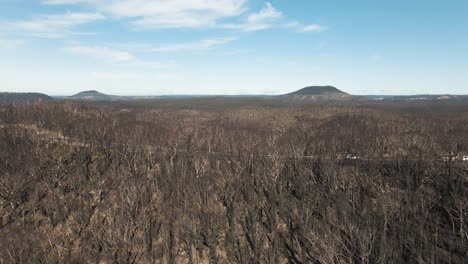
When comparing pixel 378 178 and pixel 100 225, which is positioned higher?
pixel 378 178

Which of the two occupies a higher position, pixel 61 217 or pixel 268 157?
pixel 268 157

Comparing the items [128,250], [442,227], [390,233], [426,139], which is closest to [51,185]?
[128,250]

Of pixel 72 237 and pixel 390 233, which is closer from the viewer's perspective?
pixel 390 233

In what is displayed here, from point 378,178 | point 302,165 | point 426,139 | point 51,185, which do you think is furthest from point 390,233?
point 426,139

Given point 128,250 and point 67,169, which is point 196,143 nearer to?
point 67,169

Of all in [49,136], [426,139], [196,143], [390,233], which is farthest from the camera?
[426,139]

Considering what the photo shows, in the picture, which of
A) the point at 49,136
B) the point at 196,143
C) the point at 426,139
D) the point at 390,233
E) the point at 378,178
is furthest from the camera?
the point at 426,139

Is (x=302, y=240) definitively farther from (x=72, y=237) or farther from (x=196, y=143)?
(x=196, y=143)

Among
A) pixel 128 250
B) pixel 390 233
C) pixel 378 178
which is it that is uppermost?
pixel 378 178

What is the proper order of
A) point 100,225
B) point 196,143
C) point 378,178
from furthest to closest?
point 196,143 → point 378,178 → point 100,225
